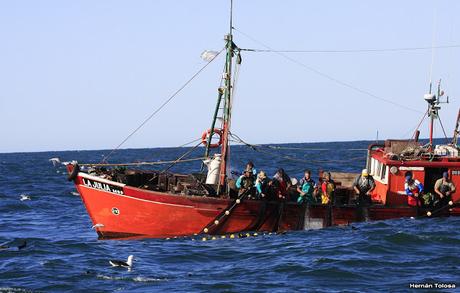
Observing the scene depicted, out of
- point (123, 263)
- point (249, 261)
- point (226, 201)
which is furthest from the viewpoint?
point (226, 201)

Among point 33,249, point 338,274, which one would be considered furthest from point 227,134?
point 338,274

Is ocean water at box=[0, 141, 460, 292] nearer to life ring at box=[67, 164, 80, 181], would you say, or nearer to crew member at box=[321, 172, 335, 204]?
crew member at box=[321, 172, 335, 204]

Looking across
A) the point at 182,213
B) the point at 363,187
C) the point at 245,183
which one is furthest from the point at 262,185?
the point at 363,187

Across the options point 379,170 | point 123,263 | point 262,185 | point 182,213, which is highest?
point 379,170

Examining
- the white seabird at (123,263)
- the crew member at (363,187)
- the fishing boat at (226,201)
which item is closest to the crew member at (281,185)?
the fishing boat at (226,201)

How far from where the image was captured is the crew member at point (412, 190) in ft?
83.1

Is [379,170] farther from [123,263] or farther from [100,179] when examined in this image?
[123,263]

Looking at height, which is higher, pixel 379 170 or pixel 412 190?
pixel 379 170

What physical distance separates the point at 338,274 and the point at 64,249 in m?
8.95

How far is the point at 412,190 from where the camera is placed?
2533 centimetres

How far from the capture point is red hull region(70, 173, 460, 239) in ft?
79.8

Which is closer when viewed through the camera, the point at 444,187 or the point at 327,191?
the point at 327,191

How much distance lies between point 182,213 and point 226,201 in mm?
1435

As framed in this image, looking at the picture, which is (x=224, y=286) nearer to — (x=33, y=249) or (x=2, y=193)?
(x=33, y=249)
